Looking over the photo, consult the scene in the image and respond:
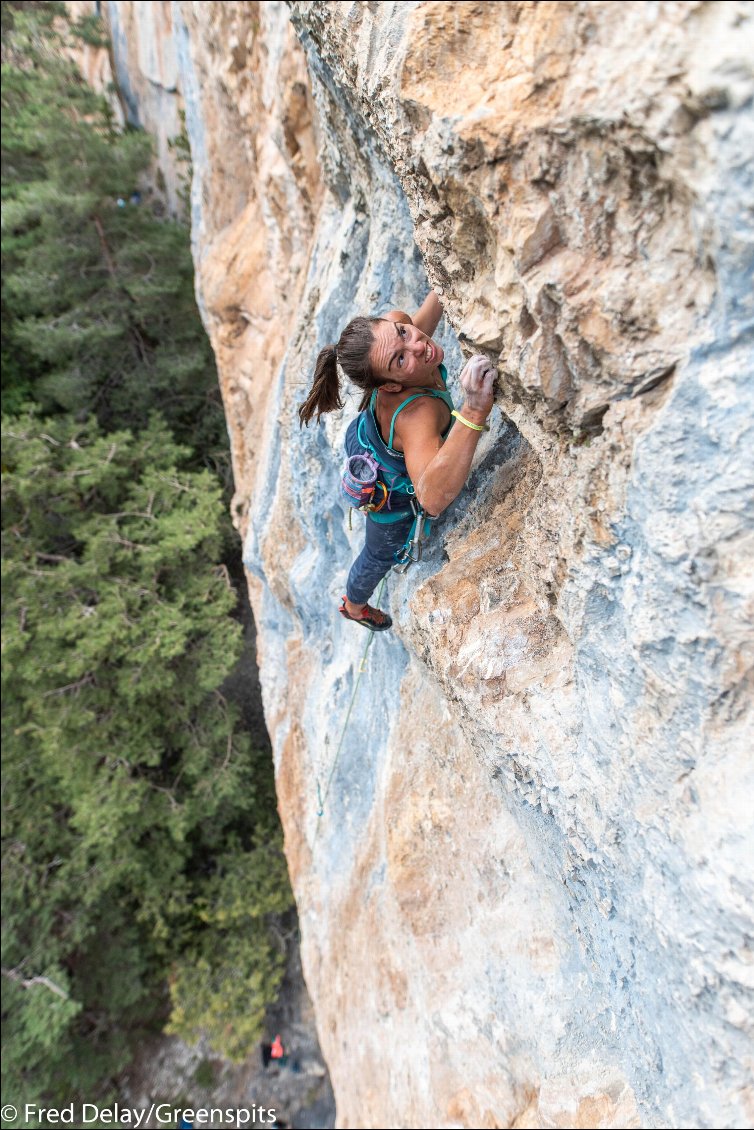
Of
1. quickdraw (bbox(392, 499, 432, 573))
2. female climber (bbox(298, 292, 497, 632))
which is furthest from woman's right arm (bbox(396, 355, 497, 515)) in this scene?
quickdraw (bbox(392, 499, 432, 573))

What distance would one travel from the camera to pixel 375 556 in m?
2.48

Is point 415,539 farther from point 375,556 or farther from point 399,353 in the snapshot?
point 399,353

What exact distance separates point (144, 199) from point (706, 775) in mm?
11913

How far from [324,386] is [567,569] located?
1123 millimetres

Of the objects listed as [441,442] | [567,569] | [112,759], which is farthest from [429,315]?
[112,759]

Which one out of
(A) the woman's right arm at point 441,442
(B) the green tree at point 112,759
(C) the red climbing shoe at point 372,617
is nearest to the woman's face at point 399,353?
(A) the woman's right arm at point 441,442

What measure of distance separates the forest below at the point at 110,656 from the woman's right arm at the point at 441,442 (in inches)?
192

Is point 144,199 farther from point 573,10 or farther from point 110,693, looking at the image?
point 573,10

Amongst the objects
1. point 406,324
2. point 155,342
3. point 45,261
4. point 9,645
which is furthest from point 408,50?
point 155,342

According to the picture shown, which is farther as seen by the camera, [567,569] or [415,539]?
[415,539]

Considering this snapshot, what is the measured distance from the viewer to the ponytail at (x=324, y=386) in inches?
82.8

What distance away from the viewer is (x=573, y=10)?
1.11 metres

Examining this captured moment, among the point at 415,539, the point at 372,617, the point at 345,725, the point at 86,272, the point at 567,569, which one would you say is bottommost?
the point at 345,725

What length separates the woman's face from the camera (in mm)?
1817
